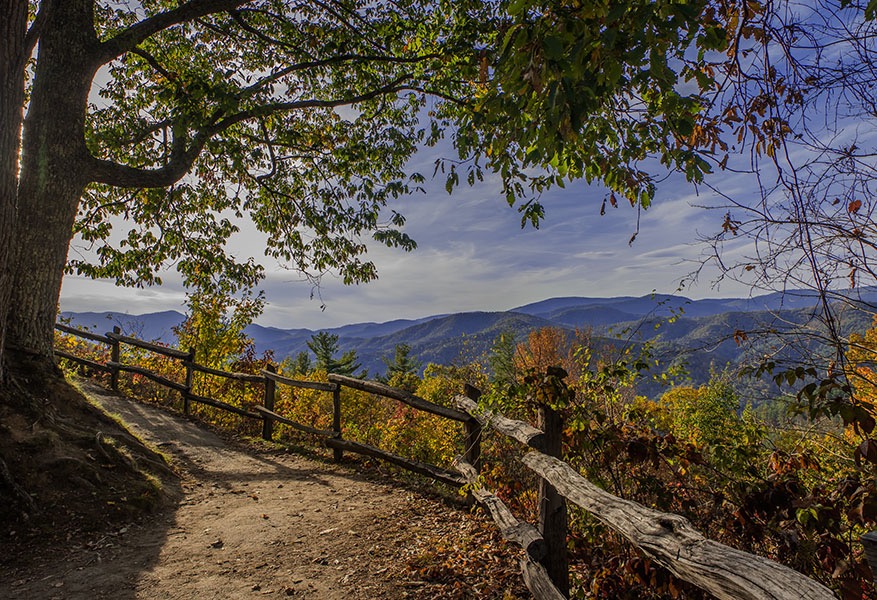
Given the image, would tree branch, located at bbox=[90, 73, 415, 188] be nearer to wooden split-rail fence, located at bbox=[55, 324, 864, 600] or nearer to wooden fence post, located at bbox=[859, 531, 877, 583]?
wooden split-rail fence, located at bbox=[55, 324, 864, 600]

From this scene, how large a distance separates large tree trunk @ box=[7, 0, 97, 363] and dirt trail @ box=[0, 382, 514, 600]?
121 inches

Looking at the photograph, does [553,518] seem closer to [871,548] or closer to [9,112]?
[871,548]

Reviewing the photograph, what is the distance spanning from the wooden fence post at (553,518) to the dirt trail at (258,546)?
844 millimetres

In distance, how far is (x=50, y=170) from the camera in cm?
612

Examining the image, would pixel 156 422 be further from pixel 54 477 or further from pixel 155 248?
pixel 54 477

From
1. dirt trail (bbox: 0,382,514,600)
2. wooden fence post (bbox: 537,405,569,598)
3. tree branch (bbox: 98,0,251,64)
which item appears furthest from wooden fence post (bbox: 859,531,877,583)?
tree branch (bbox: 98,0,251,64)

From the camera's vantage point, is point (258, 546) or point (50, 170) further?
point (50, 170)

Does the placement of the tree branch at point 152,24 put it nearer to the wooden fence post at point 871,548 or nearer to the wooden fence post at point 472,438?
the wooden fence post at point 472,438

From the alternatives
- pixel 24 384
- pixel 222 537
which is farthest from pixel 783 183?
pixel 24 384

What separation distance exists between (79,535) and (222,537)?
4.61ft

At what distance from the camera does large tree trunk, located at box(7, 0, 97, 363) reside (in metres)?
5.91

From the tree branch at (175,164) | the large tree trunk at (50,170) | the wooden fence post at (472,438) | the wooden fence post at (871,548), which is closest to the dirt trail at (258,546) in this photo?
the wooden fence post at (472,438)

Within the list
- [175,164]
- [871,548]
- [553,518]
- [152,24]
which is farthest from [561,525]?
[152,24]

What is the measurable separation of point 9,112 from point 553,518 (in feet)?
22.3
